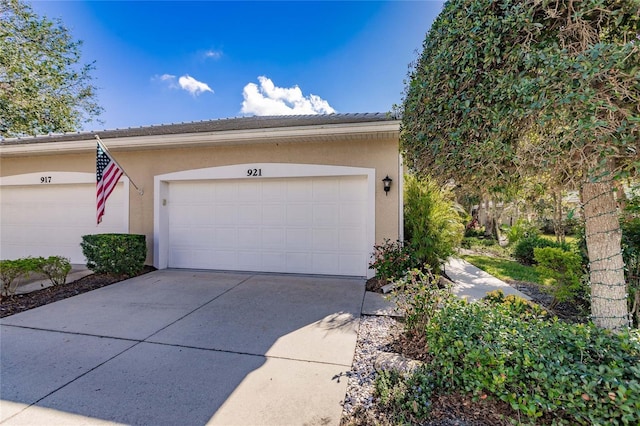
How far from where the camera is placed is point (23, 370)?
263cm

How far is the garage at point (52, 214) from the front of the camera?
23.9 ft

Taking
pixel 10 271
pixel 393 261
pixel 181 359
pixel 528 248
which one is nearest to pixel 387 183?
pixel 393 261

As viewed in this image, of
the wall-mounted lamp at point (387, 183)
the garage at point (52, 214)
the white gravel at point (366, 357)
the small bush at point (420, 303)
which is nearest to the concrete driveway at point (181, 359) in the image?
the white gravel at point (366, 357)

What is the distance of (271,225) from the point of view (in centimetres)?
655

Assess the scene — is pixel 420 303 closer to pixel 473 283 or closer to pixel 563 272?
pixel 563 272

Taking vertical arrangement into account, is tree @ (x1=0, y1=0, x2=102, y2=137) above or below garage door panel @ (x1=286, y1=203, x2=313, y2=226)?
above

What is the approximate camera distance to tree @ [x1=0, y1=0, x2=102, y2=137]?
26.4 ft

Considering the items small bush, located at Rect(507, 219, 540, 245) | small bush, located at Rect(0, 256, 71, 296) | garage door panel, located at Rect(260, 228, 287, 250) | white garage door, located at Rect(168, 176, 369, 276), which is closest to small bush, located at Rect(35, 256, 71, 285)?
small bush, located at Rect(0, 256, 71, 296)

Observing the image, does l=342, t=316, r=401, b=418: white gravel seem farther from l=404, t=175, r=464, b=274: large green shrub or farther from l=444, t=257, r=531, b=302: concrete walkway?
l=404, t=175, r=464, b=274: large green shrub

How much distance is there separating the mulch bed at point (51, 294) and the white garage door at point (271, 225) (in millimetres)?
1527

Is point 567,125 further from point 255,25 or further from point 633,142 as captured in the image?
point 255,25

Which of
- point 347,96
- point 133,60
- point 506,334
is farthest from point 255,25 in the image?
point 506,334

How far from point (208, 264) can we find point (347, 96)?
7.04 meters

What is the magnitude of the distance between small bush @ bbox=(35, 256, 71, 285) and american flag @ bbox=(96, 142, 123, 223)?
1.09 meters
